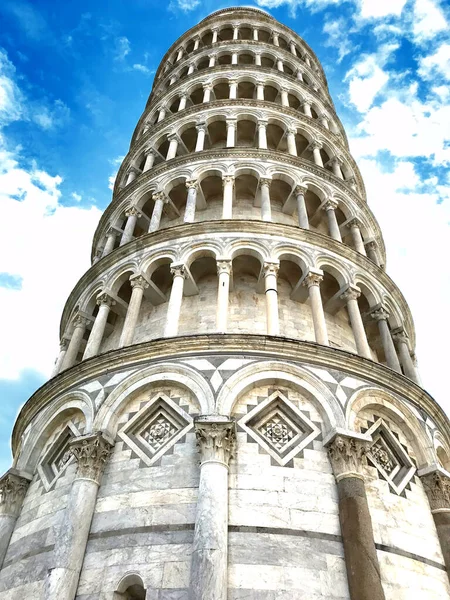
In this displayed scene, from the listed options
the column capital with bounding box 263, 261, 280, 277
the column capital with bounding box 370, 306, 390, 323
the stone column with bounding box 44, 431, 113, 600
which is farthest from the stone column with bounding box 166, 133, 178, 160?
the stone column with bounding box 44, 431, 113, 600

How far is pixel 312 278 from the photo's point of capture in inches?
527

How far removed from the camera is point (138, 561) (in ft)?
26.8

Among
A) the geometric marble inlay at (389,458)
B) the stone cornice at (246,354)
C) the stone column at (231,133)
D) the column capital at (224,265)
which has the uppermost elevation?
the stone column at (231,133)

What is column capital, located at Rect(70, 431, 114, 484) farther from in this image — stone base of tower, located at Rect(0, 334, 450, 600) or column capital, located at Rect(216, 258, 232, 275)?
column capital, located at Rect(216, 258, 232, 275)

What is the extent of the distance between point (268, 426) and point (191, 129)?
44.8 feet

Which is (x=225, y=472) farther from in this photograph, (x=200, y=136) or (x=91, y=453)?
(x=200, y=136)

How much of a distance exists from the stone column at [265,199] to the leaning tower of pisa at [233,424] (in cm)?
6

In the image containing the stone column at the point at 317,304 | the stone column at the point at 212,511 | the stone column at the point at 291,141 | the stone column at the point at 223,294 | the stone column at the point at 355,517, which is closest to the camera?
the stone column at the point at 212,511

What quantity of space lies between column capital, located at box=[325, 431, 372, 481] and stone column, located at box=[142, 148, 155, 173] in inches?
502

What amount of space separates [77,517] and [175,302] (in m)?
5.30

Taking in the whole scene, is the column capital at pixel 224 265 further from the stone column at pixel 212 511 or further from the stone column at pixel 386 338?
the stone column at pixel 212 511

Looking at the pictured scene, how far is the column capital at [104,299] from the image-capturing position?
1423cm

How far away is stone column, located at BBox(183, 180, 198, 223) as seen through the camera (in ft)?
49.1

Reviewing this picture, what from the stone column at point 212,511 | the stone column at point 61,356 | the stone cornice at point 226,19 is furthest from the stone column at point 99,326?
the stone cornice at point 226,19
